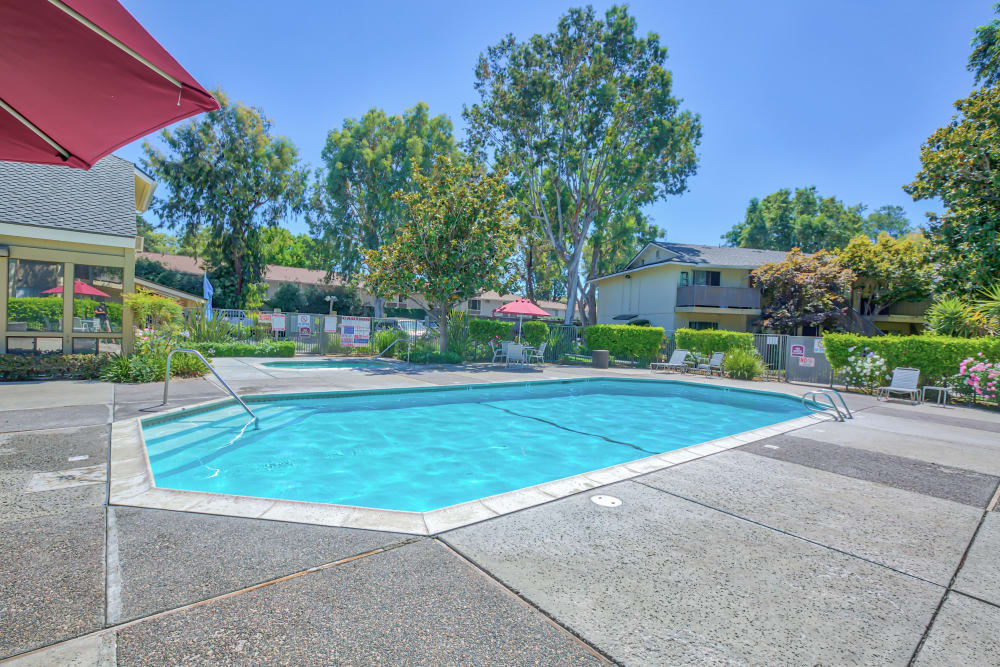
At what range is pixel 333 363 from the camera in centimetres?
1549

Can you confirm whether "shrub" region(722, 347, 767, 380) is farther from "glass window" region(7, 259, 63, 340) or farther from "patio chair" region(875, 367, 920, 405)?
"glass window" region(7, 259, 63, 340)

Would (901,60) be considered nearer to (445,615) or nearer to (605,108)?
(605,108)

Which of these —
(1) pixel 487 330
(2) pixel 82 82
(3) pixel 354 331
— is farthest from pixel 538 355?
(2) pixel 82 82

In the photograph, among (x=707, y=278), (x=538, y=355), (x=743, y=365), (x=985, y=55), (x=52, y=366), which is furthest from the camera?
(x=707, y=278)

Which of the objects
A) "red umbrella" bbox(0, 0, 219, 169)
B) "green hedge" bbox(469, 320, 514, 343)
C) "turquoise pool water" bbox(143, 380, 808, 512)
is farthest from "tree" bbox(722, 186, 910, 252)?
"red umbrella" bbox(0, 0, 219, 169)

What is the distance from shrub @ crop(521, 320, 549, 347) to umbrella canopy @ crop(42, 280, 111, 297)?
14.1 metres

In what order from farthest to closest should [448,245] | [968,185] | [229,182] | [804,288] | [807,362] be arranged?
1. [229,182]
2. [804,288]
3. [448,245]
4. [968,185]
5. [807,362]

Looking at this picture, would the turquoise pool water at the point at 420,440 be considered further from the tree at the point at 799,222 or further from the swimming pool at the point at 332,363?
the tree at the point at 799,222

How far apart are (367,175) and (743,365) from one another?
29521 millimetres

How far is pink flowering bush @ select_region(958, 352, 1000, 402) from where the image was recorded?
33.2 feet

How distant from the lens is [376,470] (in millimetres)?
6219

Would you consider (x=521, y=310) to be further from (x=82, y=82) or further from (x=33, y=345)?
(x=82, y=82)

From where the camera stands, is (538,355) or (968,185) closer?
(968,185)

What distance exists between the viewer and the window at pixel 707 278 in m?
25.9
